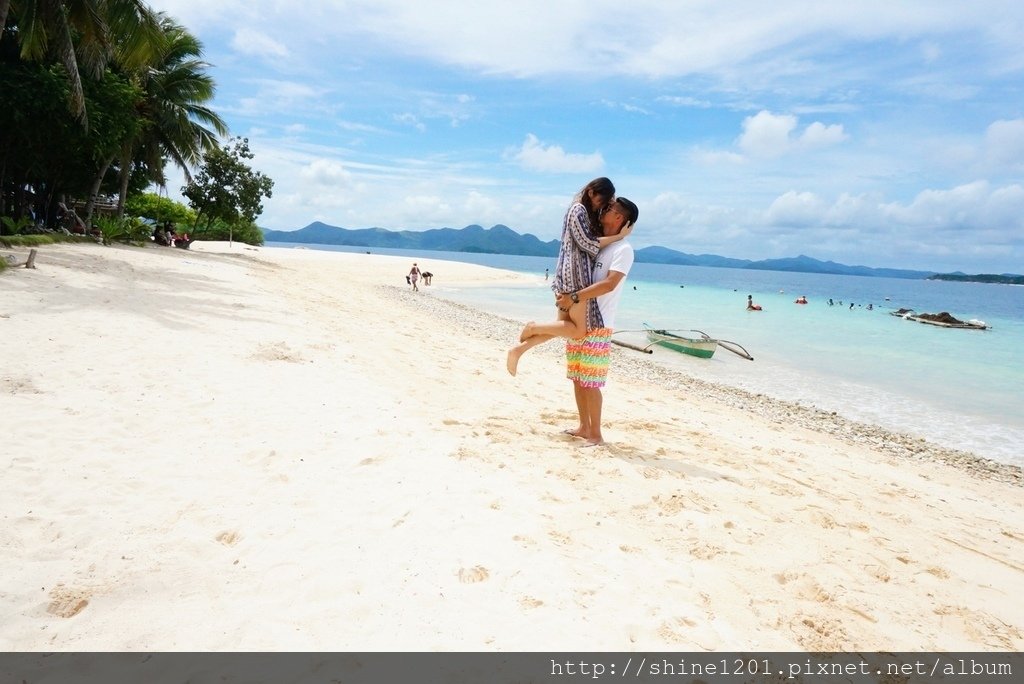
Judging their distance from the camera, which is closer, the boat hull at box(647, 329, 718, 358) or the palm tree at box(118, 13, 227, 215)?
the boat hull at box(647, 329, 718, 358)

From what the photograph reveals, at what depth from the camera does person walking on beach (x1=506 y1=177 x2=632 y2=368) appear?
427 centimetres

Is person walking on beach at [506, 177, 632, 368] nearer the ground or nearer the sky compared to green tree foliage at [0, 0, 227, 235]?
nearer the ground

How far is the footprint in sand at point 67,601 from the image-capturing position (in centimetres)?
244

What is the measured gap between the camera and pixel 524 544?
3.23 m

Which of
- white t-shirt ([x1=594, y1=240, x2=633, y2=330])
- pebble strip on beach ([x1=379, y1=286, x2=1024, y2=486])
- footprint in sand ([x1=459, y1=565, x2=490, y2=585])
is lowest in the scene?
pebble strip on beach ([x1=379, y1=286, x2=1024, y2=486])

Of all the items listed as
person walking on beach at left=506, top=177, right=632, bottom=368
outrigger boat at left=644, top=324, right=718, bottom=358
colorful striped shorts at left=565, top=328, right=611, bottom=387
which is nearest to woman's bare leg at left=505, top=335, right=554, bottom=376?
person walking on beach at left=506, top=177, right=632, bottom=368

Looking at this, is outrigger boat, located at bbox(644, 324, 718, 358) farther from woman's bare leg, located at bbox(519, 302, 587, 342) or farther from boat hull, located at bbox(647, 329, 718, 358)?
woman's bare leg, located at bbox(519, 302, 587, 342)

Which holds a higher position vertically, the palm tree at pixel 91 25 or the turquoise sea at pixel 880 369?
the palm tree at pixel 91 25

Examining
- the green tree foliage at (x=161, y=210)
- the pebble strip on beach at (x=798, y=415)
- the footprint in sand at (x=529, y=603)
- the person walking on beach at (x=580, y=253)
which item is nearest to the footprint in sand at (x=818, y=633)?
the footprint in sand at (x=529, y=603)

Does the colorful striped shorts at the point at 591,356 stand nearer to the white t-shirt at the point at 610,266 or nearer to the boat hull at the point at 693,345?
the white t-shirt at the point at 610,266

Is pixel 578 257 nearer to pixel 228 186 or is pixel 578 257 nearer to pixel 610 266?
pixel 610 266

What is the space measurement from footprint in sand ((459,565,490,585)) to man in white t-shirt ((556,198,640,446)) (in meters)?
1.97

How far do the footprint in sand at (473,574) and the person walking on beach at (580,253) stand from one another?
1830mm

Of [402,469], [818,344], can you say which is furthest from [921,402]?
[402,469]
